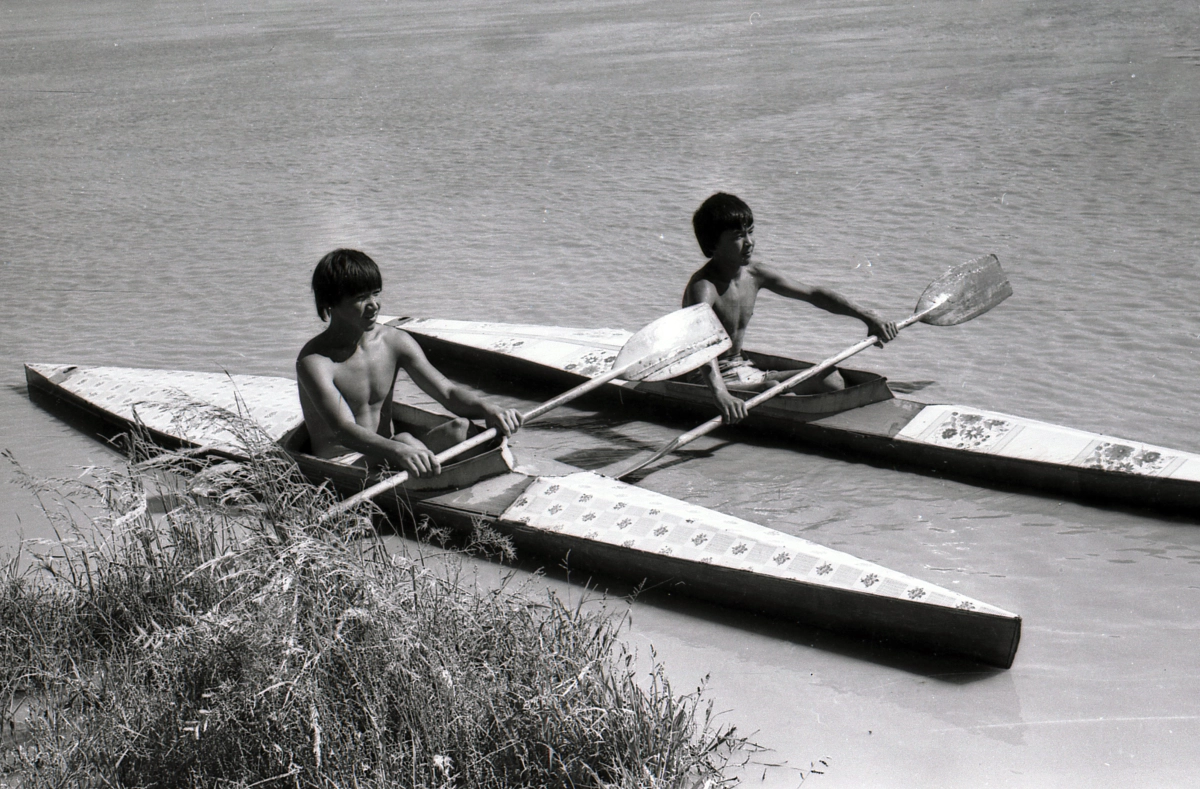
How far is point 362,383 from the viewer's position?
478 cm

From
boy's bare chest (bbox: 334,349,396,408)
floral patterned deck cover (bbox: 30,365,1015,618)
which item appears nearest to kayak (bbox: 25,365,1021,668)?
floral patterned deck cover (bbox: 30,365,1015,618)

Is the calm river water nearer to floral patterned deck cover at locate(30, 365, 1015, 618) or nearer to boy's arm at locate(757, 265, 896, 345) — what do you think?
floral patterned deck cover at locate(30, 365, 1015, 618)

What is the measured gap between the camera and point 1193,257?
784 centimetres

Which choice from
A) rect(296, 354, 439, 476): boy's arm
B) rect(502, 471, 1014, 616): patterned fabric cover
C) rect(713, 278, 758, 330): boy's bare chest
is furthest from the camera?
rect(713, 278, 758, 330): boy's bare chest

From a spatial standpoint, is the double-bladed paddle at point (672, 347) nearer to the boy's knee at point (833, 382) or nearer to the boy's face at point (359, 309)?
the boy's knee at point (833, 382)

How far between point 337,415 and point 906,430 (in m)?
2.26

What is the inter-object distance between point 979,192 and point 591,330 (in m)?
4.62

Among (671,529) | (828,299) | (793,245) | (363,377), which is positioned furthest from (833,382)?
(793,245)

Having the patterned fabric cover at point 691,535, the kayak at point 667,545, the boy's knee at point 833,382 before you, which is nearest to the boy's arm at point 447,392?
the kayak at point 667,545

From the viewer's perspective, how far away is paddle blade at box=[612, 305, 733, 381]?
5.32 metres

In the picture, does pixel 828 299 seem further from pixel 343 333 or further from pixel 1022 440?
pixel 343 333

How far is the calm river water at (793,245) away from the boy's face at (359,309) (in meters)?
1.33

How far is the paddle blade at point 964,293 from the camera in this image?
6184 mm

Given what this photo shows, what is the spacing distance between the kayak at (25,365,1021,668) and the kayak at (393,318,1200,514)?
44.0 inches
